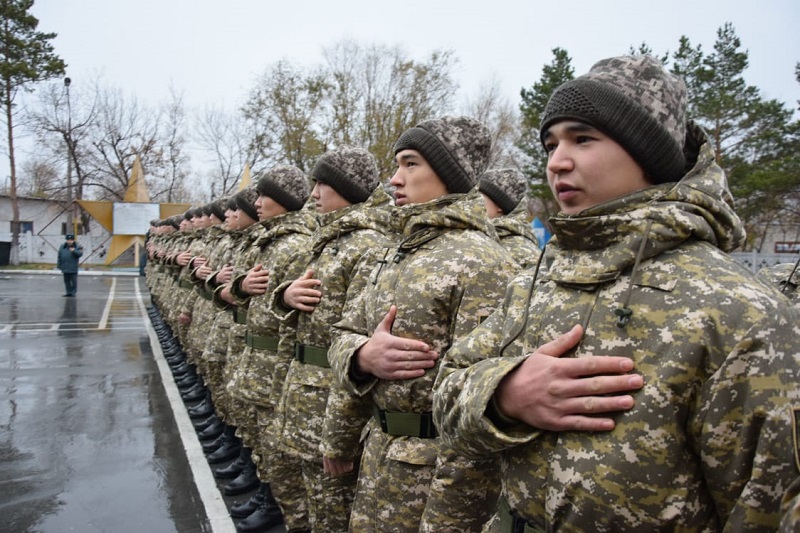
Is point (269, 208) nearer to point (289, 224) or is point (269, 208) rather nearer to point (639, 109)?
point (289, 224)

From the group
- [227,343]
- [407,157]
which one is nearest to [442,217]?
[407,157]

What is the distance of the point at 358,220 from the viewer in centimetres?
354

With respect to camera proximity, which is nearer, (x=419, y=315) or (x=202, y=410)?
(x=419, y=315)

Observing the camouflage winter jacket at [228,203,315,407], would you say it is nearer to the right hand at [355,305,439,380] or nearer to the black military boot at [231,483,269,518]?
the black military boot at [231,483,269,518]

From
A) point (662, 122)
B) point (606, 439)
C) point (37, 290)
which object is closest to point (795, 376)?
point (606, 439)

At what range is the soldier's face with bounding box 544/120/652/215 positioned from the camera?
1.56 m

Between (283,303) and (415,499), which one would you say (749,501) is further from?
(283,303)

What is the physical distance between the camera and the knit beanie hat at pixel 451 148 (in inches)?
107

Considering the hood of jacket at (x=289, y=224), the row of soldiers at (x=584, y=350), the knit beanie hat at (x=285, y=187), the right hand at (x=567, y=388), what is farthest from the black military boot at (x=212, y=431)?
the right hand at (x=567, y=388)

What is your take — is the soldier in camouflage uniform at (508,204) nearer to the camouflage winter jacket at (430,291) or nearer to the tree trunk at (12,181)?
the camouflage winter jacket at (430,291)

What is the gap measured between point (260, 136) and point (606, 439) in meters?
32.6

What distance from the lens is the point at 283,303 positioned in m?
3.86

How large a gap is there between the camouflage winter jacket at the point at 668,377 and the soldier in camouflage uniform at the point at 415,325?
2.51ft

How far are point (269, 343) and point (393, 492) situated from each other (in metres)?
2.28
